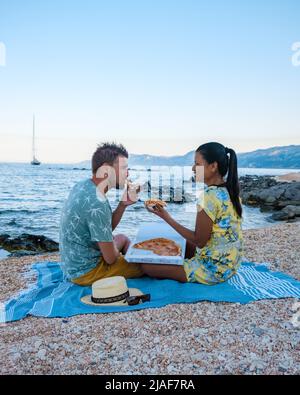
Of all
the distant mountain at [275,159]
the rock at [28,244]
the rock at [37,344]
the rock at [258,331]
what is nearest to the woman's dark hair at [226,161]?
the rock at [258,331]

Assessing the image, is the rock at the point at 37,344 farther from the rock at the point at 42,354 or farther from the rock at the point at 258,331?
the rock at the point at 258,331

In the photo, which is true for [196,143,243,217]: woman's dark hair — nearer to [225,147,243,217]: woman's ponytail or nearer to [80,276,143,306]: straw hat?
[225,147,243,217]: woman's ponytail

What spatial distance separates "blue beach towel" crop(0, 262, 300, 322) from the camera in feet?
12.3

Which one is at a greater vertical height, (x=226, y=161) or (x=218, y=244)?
(x=226, y=161)

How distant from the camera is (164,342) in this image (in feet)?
9.92

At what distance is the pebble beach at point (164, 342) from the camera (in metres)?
2.70

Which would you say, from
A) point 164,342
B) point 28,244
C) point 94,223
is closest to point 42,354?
point 164,342

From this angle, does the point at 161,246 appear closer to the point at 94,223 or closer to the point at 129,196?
the point at 129,196

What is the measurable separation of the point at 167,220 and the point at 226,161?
3.02 feet

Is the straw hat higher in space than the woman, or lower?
lower

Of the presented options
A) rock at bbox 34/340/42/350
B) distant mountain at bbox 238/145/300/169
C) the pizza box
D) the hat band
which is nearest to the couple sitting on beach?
the pizza box

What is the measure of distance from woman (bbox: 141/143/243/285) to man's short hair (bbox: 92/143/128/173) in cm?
76
